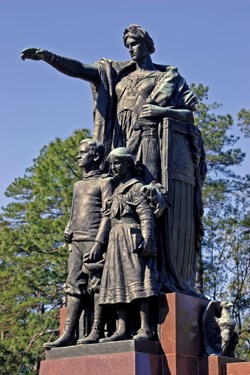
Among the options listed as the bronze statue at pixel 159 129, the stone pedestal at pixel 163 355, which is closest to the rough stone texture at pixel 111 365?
the stone pedestal at pixel 163 355

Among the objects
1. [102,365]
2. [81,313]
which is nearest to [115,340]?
[102,365]

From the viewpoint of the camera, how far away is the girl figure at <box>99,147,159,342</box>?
834cm

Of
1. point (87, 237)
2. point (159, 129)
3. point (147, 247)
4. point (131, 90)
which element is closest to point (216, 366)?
point (147, 247)

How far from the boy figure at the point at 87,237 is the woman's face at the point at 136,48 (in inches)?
50.4

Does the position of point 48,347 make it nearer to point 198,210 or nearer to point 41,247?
point 198,210

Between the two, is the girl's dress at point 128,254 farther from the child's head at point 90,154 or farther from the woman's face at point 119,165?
the child's head at point 90,154

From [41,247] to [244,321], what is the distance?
6659mm

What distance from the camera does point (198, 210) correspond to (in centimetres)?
953

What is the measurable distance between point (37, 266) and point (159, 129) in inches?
578

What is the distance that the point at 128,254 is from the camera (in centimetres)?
850

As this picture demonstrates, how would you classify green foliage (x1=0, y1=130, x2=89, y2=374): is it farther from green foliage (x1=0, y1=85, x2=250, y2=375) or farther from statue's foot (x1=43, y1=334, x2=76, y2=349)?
statue's foot (x1=43, y1=334, x2=76, y2=349)

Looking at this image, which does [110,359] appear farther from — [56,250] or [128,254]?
[56,250]

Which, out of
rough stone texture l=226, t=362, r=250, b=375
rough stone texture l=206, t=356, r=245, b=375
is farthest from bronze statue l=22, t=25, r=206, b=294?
rough stone texture l=226, t=362, r=250, b=375

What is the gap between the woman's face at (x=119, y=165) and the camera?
8.82m
